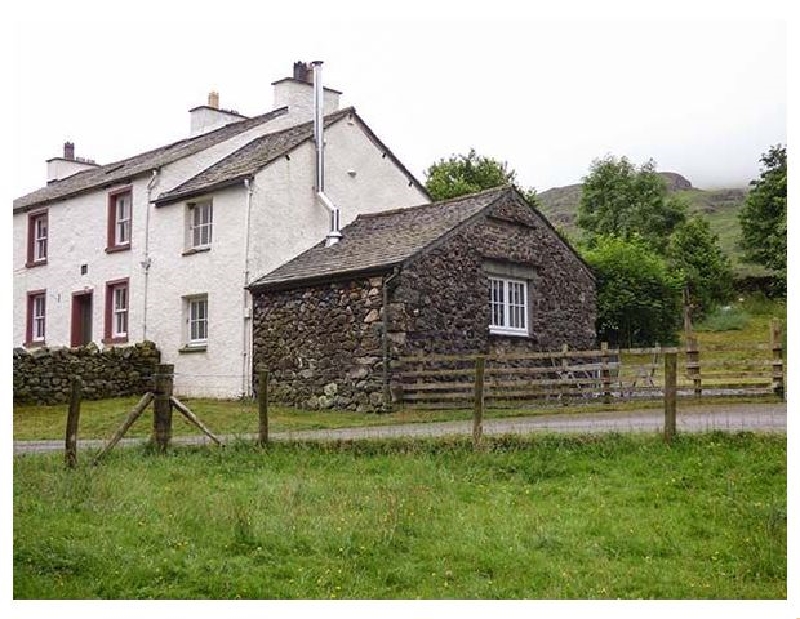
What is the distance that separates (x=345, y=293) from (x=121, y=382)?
13.0ft

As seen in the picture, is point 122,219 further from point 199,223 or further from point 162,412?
point 162,412

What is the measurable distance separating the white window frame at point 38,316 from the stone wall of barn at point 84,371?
2.66m

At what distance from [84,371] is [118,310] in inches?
98.6

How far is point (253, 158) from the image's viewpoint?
16.9 meters

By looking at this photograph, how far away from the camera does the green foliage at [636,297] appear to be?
17266 millimetres

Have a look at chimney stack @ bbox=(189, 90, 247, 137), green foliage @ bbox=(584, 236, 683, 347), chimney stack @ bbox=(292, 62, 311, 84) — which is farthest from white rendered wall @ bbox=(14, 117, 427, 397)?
green foliage @ bbox=(584, 236, 683, 347)

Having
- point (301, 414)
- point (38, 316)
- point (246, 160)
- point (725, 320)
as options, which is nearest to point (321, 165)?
point (246, 160)

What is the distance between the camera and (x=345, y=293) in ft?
47.0

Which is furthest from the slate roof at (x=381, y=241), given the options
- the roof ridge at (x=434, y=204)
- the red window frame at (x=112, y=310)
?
the red window frame at (x=112, y=310)

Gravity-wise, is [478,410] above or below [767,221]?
below

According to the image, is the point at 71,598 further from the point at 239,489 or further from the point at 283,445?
the point at 283,445

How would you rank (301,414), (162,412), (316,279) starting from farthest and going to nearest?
(316,279) < (301,414) < (162,412)

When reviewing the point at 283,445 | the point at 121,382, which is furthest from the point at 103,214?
the point at 283,445

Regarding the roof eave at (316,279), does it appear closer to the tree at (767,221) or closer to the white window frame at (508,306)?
the white window frame at (508,306)
